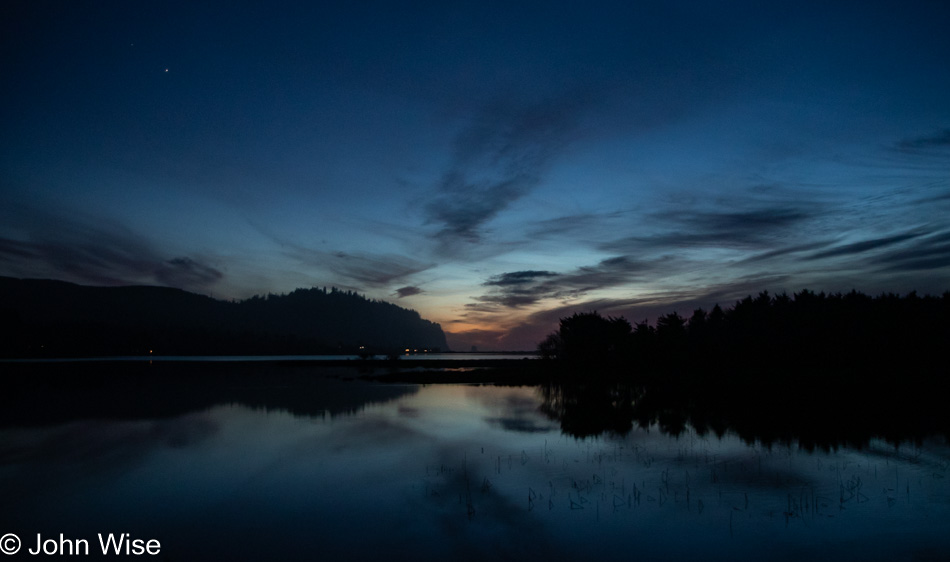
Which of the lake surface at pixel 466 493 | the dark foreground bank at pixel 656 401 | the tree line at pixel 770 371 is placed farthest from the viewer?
the tree line at pixel 770 371

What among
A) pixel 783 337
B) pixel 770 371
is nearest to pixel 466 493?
pixel 770 371

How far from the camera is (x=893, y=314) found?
60250 mm

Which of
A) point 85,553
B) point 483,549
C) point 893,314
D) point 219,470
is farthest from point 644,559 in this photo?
point 893,314

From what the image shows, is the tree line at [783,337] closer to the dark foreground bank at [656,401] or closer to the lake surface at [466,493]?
the dark foreground bank at [656,401]

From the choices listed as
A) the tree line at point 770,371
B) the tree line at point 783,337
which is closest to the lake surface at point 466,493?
the tree line at point 770,371

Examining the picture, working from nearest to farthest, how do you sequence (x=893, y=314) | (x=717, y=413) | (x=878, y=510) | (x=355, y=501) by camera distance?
1. (x=878, y=510)
2. (x=355, y=501)
3. (x=717, y=413)
4. (x=893, y=314)

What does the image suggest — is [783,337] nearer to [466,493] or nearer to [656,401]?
[656,401]

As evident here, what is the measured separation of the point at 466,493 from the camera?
1788 centimetres

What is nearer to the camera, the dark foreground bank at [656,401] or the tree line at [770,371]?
the dark foreground bank at [656,401]

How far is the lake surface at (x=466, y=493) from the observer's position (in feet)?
43.8

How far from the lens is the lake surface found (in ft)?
43.8

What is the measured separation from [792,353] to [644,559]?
→ 62.1m

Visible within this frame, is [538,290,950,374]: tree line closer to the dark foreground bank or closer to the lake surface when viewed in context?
the dark foreground bank

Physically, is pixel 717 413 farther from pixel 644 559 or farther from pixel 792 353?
pixel 792 353
